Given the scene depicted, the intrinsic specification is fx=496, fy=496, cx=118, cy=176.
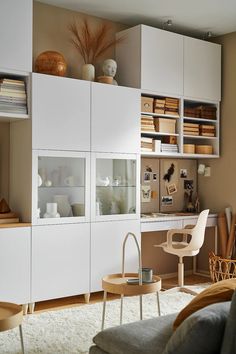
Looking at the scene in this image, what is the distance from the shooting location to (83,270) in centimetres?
468

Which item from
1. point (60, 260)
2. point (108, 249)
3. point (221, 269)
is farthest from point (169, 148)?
point (60, 260)

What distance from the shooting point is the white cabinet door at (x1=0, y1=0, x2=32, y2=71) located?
4.22m

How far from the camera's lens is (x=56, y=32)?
16.4 ft

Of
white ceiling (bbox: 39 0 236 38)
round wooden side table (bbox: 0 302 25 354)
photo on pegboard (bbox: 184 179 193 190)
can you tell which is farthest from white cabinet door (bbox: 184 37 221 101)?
round wooden side table (bbox: 0 302 25 354)

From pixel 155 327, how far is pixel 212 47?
414cm

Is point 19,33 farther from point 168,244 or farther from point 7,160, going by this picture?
point 168,244

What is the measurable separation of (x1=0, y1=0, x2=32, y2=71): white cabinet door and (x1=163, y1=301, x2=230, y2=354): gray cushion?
9.94ft

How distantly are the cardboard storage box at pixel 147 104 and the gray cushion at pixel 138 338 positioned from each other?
10.0 feet

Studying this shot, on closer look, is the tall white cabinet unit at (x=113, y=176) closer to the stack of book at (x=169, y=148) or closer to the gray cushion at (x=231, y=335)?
the stack of book at (x=169, y=148)

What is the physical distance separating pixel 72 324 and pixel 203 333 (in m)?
2.24

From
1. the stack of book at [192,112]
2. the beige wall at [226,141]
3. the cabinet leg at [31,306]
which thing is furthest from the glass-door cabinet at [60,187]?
the beige wall at [226,141]

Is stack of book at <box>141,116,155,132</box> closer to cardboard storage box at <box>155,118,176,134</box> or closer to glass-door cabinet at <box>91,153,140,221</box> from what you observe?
cardboard storage box at <box>155,118,176,134</box>

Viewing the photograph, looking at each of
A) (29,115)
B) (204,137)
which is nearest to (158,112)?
(204,137)

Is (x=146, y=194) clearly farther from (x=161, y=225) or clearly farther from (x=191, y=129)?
(x=191, y=129)
